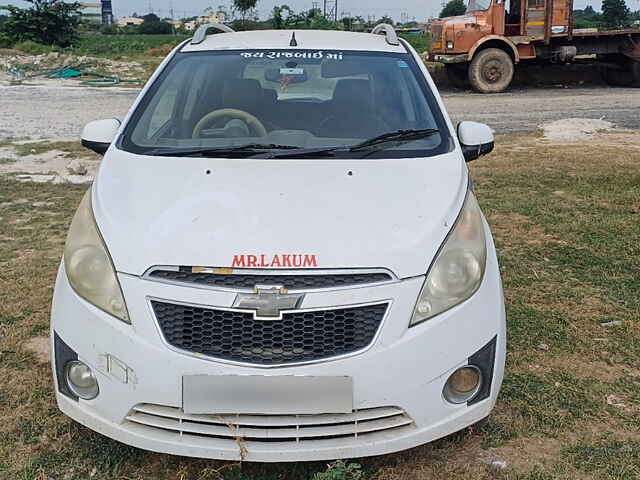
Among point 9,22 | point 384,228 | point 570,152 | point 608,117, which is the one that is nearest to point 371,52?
point 384,228

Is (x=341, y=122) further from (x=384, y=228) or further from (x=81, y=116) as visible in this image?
(x=81, y=116)

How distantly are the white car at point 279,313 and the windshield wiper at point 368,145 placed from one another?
194 millimetres

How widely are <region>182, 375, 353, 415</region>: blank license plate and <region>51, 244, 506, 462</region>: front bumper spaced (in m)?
0.02

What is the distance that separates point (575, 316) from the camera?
391 cm

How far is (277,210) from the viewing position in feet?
8.27

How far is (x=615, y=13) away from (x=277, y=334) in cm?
1893

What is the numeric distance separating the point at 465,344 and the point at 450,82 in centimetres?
1642

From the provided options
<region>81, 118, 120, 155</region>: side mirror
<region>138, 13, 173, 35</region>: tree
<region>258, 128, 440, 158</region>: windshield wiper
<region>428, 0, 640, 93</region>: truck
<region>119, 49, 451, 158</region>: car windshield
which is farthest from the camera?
<region>138, 13, 173, 35</region>: tree

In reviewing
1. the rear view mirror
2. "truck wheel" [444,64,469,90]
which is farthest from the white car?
"truck wheel" [444,64,469,90]

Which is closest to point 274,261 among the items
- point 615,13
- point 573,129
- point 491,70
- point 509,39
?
point 573,129

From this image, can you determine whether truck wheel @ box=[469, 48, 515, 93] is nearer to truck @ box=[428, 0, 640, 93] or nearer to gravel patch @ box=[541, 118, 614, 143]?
truck @ box=[428, 0, 640, 93]

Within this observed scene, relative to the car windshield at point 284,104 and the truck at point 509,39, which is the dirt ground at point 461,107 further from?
the car windshield at point 284,104

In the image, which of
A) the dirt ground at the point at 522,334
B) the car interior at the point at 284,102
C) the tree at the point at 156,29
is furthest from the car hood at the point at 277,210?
the tree at the point at 156,29

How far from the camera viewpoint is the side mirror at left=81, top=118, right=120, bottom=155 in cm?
345
